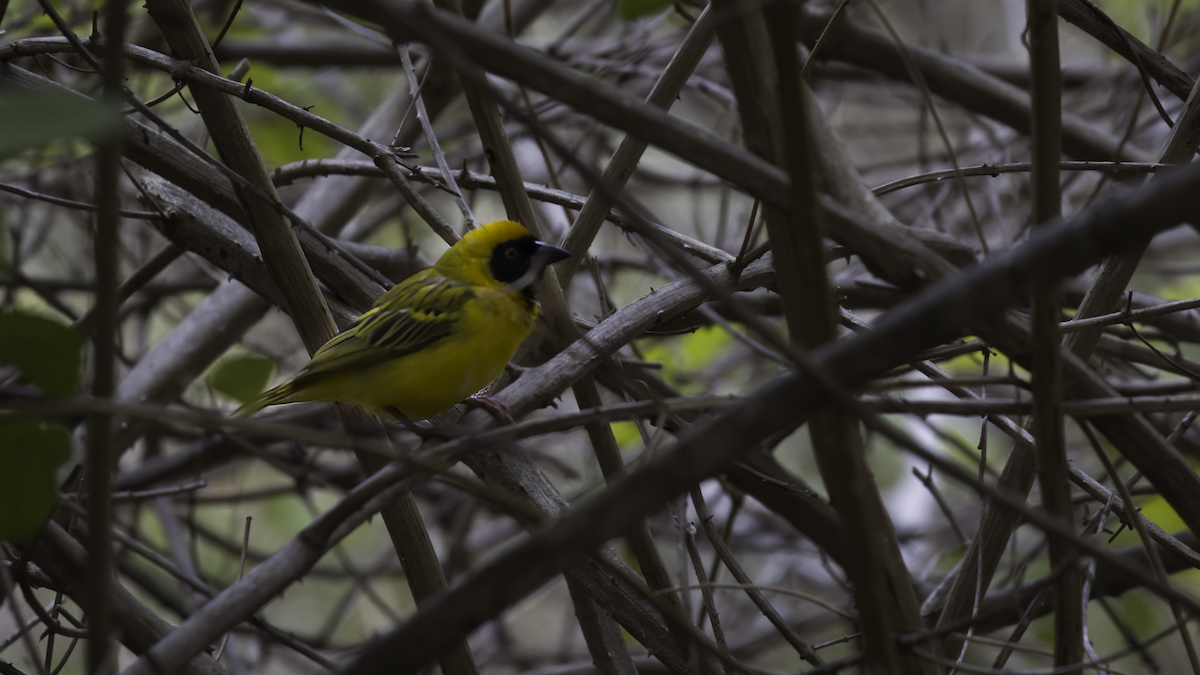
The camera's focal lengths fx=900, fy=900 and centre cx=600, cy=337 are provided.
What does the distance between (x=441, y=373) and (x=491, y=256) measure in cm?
62

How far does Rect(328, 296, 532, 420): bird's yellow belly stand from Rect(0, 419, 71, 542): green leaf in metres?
1.76

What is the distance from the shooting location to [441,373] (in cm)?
285

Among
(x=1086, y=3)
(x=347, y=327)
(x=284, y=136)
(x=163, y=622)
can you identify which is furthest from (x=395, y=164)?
(x=284, y=136)

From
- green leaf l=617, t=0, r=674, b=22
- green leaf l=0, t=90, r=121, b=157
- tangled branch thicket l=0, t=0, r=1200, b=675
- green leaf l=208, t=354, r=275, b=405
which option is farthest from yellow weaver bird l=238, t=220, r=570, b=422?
green leaf l=0, t=90, r=121, b=157

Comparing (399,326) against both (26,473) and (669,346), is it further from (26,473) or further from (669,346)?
(669,346)

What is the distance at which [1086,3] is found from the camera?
2.12 meters

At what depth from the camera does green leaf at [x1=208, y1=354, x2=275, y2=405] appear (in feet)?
5.42

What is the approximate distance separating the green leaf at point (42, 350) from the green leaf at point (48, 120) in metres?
0.30

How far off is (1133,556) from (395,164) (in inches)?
92.6

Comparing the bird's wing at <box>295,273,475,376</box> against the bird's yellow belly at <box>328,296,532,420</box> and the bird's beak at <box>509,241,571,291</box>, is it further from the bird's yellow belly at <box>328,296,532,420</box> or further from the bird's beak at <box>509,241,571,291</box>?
the bird's beak at <box>509,241,571,291</box>

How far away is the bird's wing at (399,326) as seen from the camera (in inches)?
104

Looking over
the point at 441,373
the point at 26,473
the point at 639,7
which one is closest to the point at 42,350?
the point at 26,473

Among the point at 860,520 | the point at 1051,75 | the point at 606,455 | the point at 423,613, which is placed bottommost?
the point at 423,613

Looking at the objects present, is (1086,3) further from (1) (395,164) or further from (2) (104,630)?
(2) (104,630)
